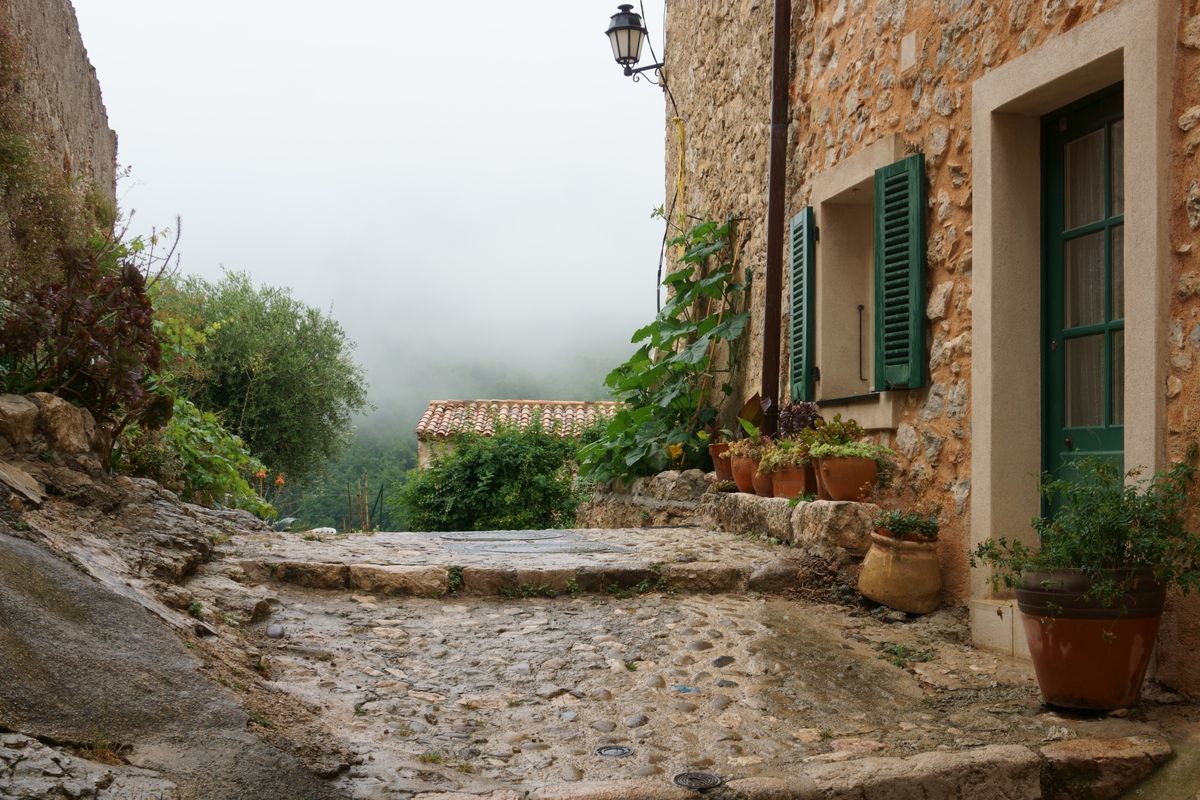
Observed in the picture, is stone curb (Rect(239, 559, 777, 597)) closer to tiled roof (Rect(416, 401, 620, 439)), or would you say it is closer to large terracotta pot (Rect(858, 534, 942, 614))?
large terracotta pot (Rect(858, 534, 942, 614))

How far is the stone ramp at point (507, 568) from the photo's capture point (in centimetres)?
532

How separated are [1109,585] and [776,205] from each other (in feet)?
15.0

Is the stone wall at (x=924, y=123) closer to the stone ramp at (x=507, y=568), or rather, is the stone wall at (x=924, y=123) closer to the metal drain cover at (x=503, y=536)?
the stone ramp at (x=507, y=568)

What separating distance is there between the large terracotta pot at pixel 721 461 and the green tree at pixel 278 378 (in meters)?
11.0

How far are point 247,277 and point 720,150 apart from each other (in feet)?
44.8

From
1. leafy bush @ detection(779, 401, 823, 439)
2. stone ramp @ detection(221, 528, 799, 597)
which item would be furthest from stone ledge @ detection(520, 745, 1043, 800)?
leafy bush @ detection(779, 401, 823, 439)

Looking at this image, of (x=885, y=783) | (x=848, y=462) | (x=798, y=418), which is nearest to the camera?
(x=885, y=783)

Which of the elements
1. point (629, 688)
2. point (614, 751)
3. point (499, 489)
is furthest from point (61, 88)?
point (499, 489)

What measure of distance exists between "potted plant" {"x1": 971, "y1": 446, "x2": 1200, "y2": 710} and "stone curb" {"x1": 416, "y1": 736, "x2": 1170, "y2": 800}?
285mm

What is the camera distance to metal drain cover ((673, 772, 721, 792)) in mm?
2986

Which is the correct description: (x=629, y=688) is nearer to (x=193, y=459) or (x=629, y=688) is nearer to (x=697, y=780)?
(x=697, y=780)

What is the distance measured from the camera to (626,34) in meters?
11.1

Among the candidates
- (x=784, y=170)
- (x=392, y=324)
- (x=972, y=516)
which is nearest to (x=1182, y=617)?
(x=972, y=516)

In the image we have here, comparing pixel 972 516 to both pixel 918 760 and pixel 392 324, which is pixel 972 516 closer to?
pixel 918 760
